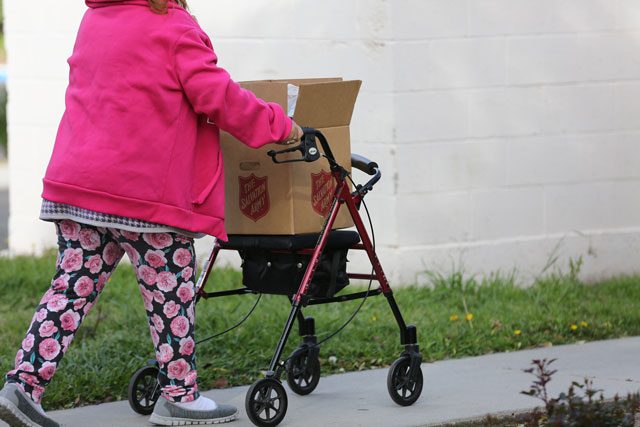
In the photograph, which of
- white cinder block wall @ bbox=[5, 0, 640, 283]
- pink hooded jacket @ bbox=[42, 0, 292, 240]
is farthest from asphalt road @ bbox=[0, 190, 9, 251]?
pink hooded jacket @ bbox=[42, 0, 292, 240]

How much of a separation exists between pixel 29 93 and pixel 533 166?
3245mm

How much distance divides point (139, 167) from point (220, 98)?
368mm

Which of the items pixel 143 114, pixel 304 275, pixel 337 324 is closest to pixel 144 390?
pixel 304 275

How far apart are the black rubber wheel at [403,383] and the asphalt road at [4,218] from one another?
15.7 feet

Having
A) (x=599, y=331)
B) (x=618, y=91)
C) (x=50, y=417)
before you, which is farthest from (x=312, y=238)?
(x=618, y=91)

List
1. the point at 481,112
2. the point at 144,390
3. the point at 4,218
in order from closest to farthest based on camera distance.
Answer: the point at 144,390
the point at 481,112
the point at 4,218

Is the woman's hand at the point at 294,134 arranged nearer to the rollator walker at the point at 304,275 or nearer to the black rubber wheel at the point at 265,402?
the rollator walker at the point at 304,275

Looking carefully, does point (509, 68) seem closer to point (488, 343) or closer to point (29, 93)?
point (488, 343)

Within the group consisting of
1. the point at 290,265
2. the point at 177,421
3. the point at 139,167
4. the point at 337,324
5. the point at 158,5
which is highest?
the point at 158,5

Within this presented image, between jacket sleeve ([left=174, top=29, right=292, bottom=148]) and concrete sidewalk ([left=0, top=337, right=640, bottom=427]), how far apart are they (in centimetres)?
112

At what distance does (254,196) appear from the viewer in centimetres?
471

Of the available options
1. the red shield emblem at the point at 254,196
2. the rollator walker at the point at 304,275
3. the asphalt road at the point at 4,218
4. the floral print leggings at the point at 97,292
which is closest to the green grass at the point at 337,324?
the rollator walker at the point at 304,275

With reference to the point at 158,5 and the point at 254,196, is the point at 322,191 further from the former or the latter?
the point at 158,5

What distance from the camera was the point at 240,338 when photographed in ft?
19.1
